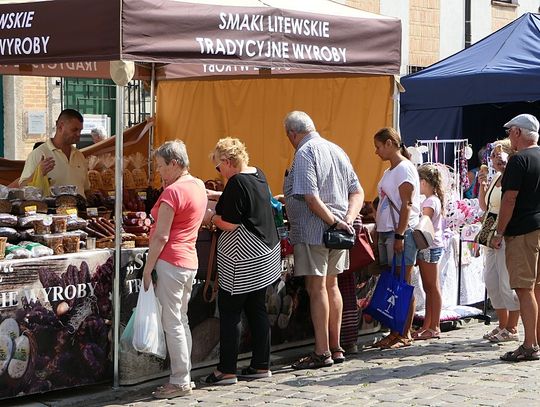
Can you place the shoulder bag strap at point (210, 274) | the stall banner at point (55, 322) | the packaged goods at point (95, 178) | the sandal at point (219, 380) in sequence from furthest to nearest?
the packaged goods at point (95, 178) < the shoulder bag strap at point (210, 274) < the sandal at point (219, 380) < the stall banner at point (55, 322)

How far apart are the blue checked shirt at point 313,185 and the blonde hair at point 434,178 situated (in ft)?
4.18

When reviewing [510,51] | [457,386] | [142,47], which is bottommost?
[457,386]

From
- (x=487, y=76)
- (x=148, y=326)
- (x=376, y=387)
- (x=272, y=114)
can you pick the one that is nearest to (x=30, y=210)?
(x=148, y=326)

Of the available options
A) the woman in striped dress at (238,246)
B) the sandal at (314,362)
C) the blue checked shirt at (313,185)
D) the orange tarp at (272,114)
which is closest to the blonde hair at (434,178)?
the orange tarp at (272,114)

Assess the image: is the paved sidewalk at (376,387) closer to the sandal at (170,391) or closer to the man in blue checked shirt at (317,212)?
the sandal at (170,391)

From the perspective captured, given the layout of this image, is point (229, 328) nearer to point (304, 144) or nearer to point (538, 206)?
point (304, 144)

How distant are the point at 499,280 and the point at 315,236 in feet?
6.12

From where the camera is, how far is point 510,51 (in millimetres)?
11594

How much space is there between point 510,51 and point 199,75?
3979mm

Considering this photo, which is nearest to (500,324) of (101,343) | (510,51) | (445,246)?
(445,246)

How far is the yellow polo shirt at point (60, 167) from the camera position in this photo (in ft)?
26.7

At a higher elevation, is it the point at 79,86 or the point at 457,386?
the point at 79,86

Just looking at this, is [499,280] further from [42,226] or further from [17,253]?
[17,253]

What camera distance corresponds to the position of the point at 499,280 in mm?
8023
